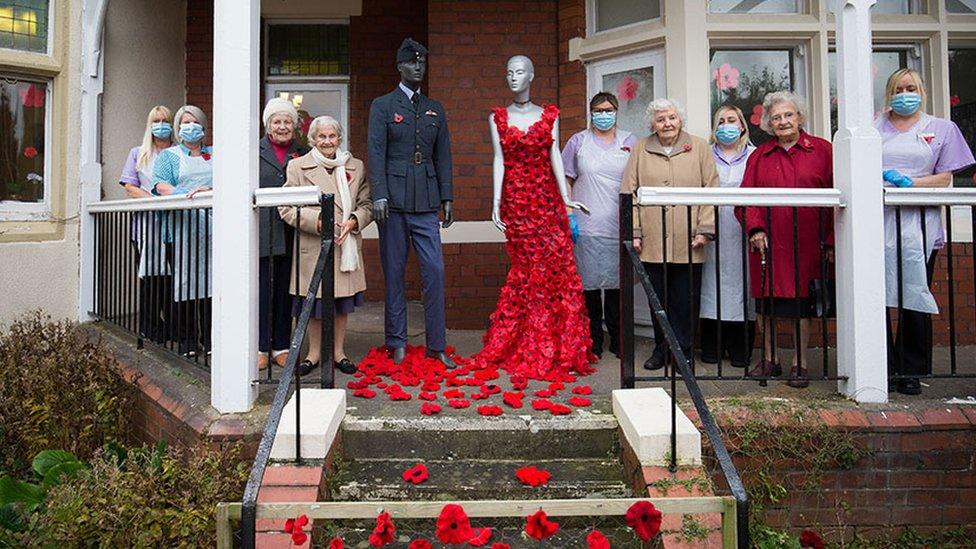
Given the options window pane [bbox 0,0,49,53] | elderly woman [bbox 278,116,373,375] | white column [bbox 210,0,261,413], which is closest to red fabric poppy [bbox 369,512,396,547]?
white column [bbox 210,0,261,413]

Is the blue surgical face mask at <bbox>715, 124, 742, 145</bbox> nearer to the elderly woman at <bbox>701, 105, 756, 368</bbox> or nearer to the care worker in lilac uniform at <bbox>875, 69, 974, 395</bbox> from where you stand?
the elderly woman at <bbox>701, 105, 756, 368</bbox>

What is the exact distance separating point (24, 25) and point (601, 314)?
5.27 metres

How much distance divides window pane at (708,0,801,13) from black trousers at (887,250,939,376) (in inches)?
109

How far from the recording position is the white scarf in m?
4.66

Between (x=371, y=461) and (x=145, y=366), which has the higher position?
(x=145, y=366)

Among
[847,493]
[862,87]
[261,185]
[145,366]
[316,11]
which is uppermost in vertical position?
[316,11]

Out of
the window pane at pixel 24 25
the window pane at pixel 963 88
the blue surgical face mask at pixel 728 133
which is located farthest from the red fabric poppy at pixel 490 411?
the window pane at pixel 24 25

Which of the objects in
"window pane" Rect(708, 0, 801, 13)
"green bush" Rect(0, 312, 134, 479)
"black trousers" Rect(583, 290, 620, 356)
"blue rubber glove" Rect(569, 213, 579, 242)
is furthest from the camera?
"window pane" Rect(708, 0, 801, 13)

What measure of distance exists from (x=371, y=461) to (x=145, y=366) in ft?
7.02

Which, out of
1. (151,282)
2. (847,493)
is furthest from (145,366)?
(847,493)

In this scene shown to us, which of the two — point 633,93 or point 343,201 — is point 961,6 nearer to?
point 633,93

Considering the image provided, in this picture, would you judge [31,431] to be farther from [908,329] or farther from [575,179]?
[908,329]

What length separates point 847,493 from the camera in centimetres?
355

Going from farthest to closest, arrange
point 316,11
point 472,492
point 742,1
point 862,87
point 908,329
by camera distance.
A: point 316,11 → point 742,1 → point 908,329 → point 862,87 → point 472,492
